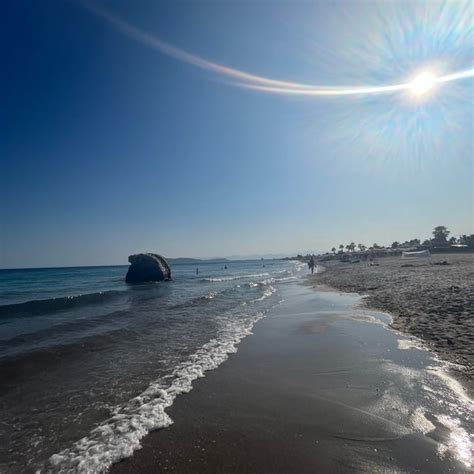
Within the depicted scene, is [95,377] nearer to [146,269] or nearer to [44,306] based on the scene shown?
[44,306]

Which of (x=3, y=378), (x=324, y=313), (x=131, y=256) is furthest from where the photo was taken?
(x=131, y=256)

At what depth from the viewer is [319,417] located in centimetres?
476

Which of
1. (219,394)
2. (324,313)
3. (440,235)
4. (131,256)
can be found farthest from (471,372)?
(440,235)

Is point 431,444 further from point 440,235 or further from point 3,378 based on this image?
point 440,235

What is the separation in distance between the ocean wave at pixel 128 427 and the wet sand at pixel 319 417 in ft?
0.76

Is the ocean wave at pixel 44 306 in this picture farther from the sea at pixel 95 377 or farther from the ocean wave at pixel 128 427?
the ocean wave at pixel 128 427

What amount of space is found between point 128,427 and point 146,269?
1490 inches

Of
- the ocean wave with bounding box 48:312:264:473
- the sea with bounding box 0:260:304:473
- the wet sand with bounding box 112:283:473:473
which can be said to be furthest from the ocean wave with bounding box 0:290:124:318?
the wet sand with bounding box 112:283:473:473

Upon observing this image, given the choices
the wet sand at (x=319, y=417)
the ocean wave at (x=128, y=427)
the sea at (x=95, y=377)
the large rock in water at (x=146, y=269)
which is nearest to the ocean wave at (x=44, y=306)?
the sea at (x=95, y=377)

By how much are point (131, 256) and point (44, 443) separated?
39477mm

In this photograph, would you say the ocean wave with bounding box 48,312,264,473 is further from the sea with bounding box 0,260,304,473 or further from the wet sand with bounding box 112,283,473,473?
the wet sand with bounding box 112,283,473,473

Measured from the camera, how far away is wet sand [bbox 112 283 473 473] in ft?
12.2

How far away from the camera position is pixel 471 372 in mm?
6105

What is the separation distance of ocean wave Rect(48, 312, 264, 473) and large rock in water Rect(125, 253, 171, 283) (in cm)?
3454
